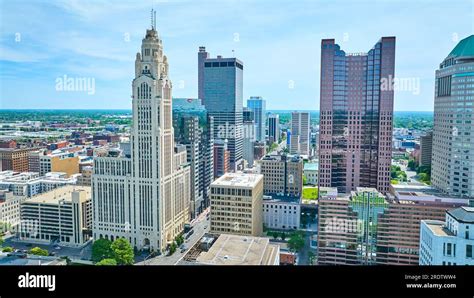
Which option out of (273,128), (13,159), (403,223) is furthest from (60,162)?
(273,128)

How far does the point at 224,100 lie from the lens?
17688 mm

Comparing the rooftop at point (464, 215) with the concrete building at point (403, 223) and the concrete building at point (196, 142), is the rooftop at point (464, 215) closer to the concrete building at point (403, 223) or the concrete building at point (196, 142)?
the concrete building at point (403, 223)

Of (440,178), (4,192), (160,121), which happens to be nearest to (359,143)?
(440,178)

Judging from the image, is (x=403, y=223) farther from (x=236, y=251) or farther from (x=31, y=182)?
(x=31, y=182)

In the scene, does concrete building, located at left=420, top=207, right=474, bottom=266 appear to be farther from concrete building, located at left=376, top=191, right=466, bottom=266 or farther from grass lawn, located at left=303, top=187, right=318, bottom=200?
grass lawn, located at left=303, top=187, right=318, bottom=200

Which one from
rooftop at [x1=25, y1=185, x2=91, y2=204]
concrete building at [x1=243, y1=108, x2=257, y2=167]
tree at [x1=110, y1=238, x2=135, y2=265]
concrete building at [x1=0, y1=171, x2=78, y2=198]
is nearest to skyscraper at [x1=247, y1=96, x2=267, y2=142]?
concrete building at [x1=243, y1=108, x2=257, y2=167]

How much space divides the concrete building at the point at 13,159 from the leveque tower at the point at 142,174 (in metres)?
4.73

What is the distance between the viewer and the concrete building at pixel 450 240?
Answer: 3611 millimetres

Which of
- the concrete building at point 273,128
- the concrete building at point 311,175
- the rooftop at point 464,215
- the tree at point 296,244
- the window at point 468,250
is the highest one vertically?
the concrete building at point 273,128

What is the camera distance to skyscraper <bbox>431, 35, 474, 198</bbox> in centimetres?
873

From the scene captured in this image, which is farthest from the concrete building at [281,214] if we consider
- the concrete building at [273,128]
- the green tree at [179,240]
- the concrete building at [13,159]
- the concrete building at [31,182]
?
the concrete building at [273,128]

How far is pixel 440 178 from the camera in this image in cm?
963

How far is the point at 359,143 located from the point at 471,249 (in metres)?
7.60

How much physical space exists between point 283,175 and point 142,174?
18.6ft
